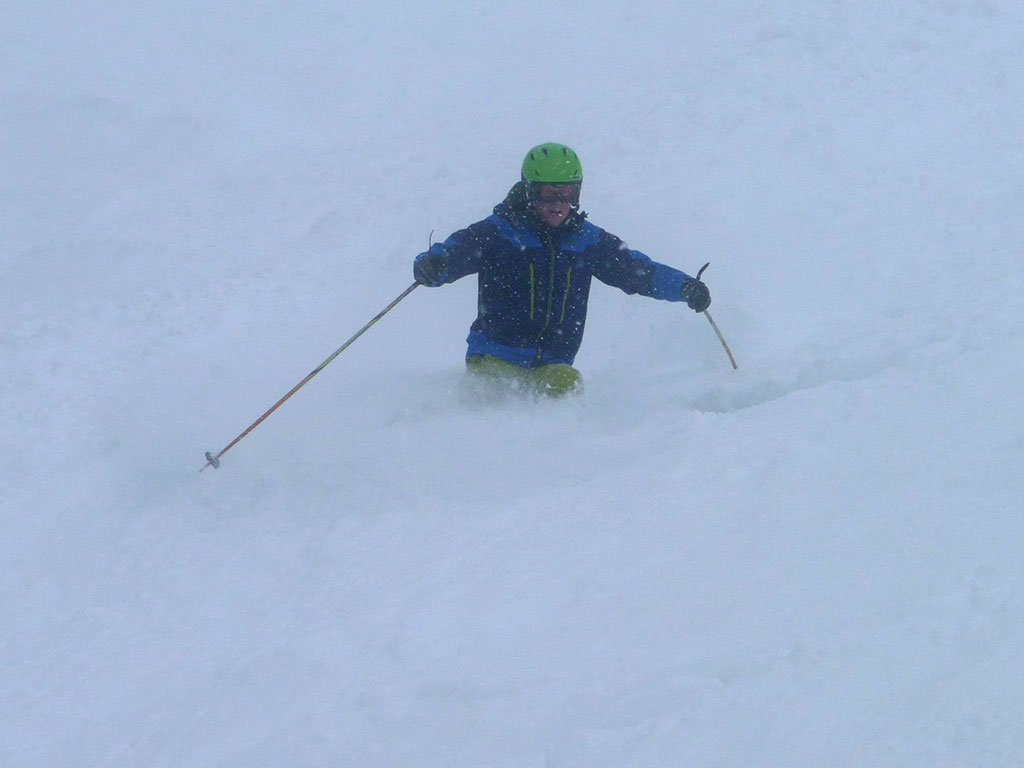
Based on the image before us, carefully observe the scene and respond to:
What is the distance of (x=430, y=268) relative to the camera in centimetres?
445

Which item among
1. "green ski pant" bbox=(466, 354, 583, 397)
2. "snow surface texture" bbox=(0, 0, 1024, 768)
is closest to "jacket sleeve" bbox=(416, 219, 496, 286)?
"green ski pant" bbox=(466, 354, 583, 397)

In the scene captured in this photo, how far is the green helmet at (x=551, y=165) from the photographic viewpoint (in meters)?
4.47

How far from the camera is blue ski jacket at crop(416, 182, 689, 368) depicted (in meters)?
4.70

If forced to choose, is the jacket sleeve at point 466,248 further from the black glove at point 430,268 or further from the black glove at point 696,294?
the black glove at point 696,294

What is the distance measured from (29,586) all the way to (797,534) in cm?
334

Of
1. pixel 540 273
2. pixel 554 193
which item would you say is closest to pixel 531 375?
pixel 540 273

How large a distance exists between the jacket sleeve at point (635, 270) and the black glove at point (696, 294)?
37mm

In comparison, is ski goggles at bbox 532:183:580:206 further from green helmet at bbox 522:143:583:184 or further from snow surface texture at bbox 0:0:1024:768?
snow surface texture at bbox 0:0:1024:768

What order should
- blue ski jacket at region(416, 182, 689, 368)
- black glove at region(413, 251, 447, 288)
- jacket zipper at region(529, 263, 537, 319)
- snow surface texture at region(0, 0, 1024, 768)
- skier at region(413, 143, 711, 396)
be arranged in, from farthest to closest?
jacket zipper at region(529, 263, 537, 319) < blue ski jacket at region(416, 182, 689, 368) < skier at region(413, 143, 711, 396) < black glove at region(413, 251, 447, 288) < snow surface texture at region(0, 0, 1024, 768)

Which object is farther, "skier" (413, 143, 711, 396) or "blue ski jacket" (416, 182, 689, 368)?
"blue ski jacket" (416, 182, 689, 368)

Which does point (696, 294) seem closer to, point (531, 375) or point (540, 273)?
point (540, 273)

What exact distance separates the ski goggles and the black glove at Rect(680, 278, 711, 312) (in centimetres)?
85

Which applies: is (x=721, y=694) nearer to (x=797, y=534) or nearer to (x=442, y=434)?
(x=797, y=534)

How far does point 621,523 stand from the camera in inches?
131
